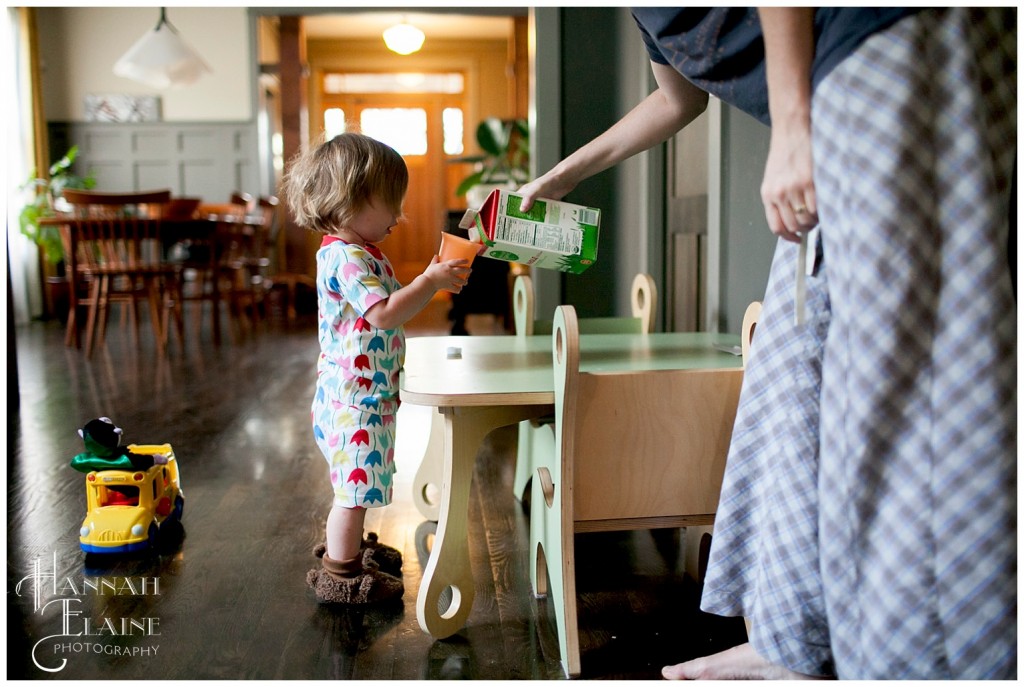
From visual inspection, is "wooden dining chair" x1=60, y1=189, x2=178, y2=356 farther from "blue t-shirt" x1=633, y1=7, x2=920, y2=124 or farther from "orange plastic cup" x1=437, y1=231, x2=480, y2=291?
"blue t-shirt" x1=633, y1=7, x2=920, y2=124

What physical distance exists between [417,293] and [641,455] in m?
0.41

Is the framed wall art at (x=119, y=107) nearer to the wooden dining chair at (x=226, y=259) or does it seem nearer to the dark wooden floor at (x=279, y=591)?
the wooden dining chair at (x=226, y=259)

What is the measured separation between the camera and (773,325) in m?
1.03

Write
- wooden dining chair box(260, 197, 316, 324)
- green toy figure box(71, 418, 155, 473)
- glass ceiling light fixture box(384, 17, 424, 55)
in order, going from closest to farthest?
green toy figure box(71, 418, 155, 473)
wooden dining chair box(260, 197, 316, 324)
glass ceiling light fixture box(384, 17, 424, 55)

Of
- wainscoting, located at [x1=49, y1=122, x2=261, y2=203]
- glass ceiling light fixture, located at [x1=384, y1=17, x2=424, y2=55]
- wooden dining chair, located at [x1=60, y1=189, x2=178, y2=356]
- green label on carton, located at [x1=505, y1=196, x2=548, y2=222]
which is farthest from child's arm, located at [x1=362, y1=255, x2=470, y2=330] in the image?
wainscoting, located at [x1=49, y1=122, x2=261, y2=203]

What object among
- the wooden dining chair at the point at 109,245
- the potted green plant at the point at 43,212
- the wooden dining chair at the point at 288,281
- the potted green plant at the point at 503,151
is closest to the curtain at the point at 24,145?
the potted green plant at the point at 43,212

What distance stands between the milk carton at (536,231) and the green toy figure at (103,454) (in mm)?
861

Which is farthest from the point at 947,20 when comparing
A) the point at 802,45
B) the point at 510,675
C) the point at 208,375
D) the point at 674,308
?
the point at 208,375

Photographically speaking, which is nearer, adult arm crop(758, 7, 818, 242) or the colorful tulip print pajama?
adult arm crop(758, 7, 818, 242)

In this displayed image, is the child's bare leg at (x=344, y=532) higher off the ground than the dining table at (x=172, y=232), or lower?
lower

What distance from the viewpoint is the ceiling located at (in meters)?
8.29

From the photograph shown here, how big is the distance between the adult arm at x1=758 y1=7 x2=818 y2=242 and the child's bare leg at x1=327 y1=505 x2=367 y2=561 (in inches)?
33.8

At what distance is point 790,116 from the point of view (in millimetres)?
908

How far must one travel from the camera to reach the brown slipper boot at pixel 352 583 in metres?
1.46
